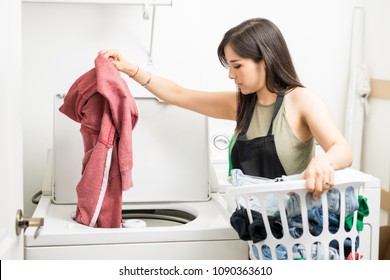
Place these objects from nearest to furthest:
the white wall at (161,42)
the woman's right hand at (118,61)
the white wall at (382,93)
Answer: the woman's right hand at (118,61), the white wall at (161,42), the white wall at (382,93)

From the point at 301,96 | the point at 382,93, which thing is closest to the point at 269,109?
the point at 301,96

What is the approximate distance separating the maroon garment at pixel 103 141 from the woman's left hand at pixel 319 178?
0.63m

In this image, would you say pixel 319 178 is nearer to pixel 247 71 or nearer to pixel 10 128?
pixel 247 71

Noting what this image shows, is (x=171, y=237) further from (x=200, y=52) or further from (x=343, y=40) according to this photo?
(x=343, y=40)

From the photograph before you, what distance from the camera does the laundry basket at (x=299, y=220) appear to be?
1.48m

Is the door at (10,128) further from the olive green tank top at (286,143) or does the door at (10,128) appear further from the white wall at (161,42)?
the white wall at (161,42)

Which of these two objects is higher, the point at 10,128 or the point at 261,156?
the point at 10,128

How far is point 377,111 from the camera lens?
275cm

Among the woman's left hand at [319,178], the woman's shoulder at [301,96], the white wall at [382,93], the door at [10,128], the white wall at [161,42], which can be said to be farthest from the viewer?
the white wall at [382,93]

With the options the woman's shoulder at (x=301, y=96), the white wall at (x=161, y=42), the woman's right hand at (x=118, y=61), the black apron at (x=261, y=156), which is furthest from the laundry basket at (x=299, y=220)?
the white wall at (x=161, y=42)

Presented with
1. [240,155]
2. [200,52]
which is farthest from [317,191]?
[200,52]

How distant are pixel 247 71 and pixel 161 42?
818mm

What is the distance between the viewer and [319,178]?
143 centimetres
